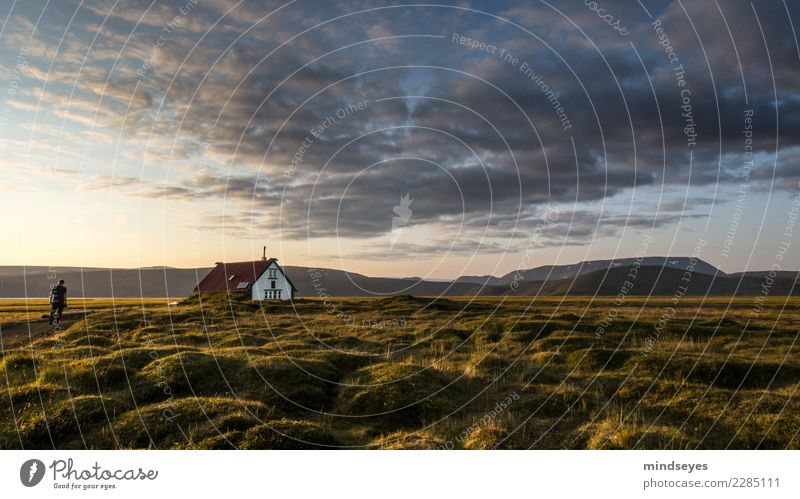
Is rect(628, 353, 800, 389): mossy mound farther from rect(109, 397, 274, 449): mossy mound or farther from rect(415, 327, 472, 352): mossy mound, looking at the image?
rect(109, 397, 274, 449): mossy mound

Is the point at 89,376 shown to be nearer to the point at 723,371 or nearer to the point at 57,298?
the point at 723,371

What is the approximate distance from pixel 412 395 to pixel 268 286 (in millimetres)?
89261

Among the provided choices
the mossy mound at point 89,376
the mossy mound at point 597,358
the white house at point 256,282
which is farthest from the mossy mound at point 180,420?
the white house at point 256,282

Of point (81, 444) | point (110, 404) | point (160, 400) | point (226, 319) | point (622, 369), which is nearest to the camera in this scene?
point (81, 444)

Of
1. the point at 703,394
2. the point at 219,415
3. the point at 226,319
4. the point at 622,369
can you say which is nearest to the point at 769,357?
the point at 622,369

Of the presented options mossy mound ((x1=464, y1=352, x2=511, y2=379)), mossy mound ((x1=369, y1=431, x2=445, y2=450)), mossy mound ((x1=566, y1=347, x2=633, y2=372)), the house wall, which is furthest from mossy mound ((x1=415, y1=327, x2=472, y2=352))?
the house wall

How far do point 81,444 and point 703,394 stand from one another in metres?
19.3

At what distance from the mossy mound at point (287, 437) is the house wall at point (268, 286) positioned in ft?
292

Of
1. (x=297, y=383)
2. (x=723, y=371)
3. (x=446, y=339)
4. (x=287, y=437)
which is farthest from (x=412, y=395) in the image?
(x=446, y=339)

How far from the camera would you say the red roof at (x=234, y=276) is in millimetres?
102925

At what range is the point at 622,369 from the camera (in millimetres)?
22516

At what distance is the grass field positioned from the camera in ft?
48.0

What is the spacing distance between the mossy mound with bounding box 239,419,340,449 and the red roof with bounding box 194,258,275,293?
89662 mm
